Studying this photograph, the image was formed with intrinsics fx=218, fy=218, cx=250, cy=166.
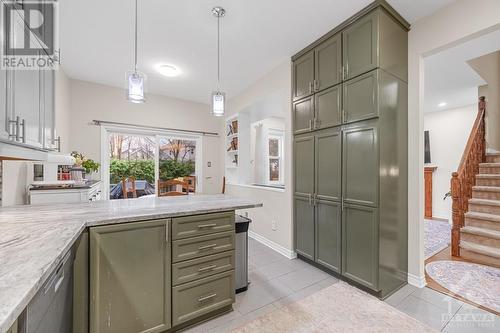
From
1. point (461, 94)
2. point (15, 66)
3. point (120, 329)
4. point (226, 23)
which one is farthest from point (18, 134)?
point (461, 94)

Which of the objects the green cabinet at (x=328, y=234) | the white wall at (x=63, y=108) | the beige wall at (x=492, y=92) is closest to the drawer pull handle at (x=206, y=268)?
the green cabinet at (x=328, y=234)

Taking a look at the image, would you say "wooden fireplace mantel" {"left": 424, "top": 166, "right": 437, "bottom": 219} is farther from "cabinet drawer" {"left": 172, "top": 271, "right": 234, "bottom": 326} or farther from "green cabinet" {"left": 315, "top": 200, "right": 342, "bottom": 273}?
"cabinet drawer" {"left": 172, "top": 271, "right": 234, "bottom": 326}

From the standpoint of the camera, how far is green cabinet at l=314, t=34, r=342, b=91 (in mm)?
2445

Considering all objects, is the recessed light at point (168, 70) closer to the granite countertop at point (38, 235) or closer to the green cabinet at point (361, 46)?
the granite countertop at point (38, 235)

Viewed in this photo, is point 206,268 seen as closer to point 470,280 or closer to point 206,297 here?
point 206,297

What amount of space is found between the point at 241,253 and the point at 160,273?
0.85 m

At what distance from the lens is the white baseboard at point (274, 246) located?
309 cm

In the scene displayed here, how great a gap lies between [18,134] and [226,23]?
2072mm

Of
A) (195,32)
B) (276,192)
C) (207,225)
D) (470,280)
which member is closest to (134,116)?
(195,32)

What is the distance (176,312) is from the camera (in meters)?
1.61

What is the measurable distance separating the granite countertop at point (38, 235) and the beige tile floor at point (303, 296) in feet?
3.13

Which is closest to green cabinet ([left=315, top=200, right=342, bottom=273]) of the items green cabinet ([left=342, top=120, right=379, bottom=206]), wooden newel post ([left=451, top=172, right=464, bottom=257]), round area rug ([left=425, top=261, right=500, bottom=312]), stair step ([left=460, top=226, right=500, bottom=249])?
green cabinet ([left=342, top=120, right=379, bottom=206])

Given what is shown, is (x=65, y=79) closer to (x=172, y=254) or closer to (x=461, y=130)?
(x=172, y=254)

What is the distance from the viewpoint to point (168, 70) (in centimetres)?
346
